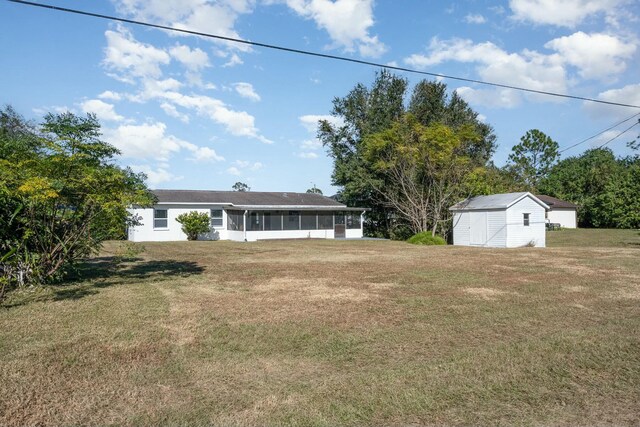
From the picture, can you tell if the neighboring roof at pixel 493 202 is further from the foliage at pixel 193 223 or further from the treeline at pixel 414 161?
the foliage at pixel 193 223

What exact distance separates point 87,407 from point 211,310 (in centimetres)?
359

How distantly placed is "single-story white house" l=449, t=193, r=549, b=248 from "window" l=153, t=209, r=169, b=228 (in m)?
19.2

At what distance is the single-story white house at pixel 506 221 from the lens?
76.4ft

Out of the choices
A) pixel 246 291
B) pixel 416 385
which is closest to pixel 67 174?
pixel 246 291

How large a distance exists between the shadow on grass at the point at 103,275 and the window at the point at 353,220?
1993 cm

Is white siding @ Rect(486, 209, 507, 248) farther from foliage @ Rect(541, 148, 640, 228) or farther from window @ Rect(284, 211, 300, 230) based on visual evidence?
foliage @ Rect(541, 148, 640, 228)

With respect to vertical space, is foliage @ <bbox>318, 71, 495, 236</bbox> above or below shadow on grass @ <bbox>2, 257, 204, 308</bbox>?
above

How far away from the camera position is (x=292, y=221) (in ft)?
102

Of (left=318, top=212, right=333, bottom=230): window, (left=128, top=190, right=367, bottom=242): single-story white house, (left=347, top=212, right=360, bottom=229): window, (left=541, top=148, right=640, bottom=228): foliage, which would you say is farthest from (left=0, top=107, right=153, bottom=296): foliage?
(left=541, top=148, right=640, bottom=228): foliage

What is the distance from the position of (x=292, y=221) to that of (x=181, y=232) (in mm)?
7681

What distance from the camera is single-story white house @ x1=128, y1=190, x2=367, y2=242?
28.8m

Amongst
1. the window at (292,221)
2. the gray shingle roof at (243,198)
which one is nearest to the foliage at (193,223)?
the gray shingle roof at (243,198)

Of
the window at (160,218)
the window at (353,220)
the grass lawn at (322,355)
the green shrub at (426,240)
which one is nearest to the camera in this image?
the grass lawn at (322,355)

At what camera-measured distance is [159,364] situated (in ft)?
15.2
